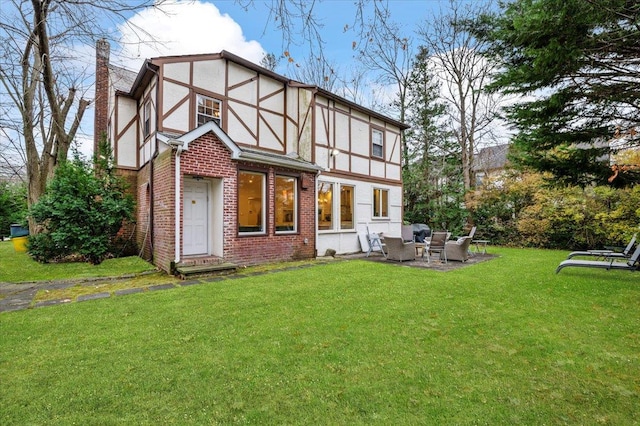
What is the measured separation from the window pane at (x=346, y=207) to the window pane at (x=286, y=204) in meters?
2.50

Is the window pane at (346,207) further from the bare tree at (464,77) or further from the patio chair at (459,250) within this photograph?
the bare tree at (464,77)

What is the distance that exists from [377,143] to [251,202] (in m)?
7.01

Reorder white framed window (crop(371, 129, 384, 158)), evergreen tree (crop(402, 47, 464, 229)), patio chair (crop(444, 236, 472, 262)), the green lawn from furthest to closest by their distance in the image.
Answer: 1. evergreen tree (crop(402, 47, 464, 229))
2. white framed window (crop(371, 129, 384, 158))
3. patio chair (crop(444, 236, 472, 262))
4. the green lawn

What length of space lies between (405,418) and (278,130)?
10054mm

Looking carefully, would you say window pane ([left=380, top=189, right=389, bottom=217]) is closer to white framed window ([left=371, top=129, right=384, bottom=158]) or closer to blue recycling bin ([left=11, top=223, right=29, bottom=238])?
white framed window ([left=371, top=129, right=384, bottom=158])

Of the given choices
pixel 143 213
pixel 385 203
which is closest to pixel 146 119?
pixel 143 213

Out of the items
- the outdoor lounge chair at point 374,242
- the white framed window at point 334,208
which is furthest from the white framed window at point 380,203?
the white framed window at point 334,208

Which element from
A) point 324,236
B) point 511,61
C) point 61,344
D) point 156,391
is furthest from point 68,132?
point 511,61

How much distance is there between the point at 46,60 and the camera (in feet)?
25.9

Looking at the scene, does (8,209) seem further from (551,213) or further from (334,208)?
(551,213)

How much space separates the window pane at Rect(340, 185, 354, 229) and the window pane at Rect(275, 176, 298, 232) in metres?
2.50

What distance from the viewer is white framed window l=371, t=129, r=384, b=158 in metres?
13.2

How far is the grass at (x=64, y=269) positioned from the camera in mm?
6878

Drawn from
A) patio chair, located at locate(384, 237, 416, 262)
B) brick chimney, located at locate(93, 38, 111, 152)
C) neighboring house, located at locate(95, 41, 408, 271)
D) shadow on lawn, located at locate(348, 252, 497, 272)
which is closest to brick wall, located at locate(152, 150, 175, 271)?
neighboring house, located at locate(95, 41, 408, 271)
